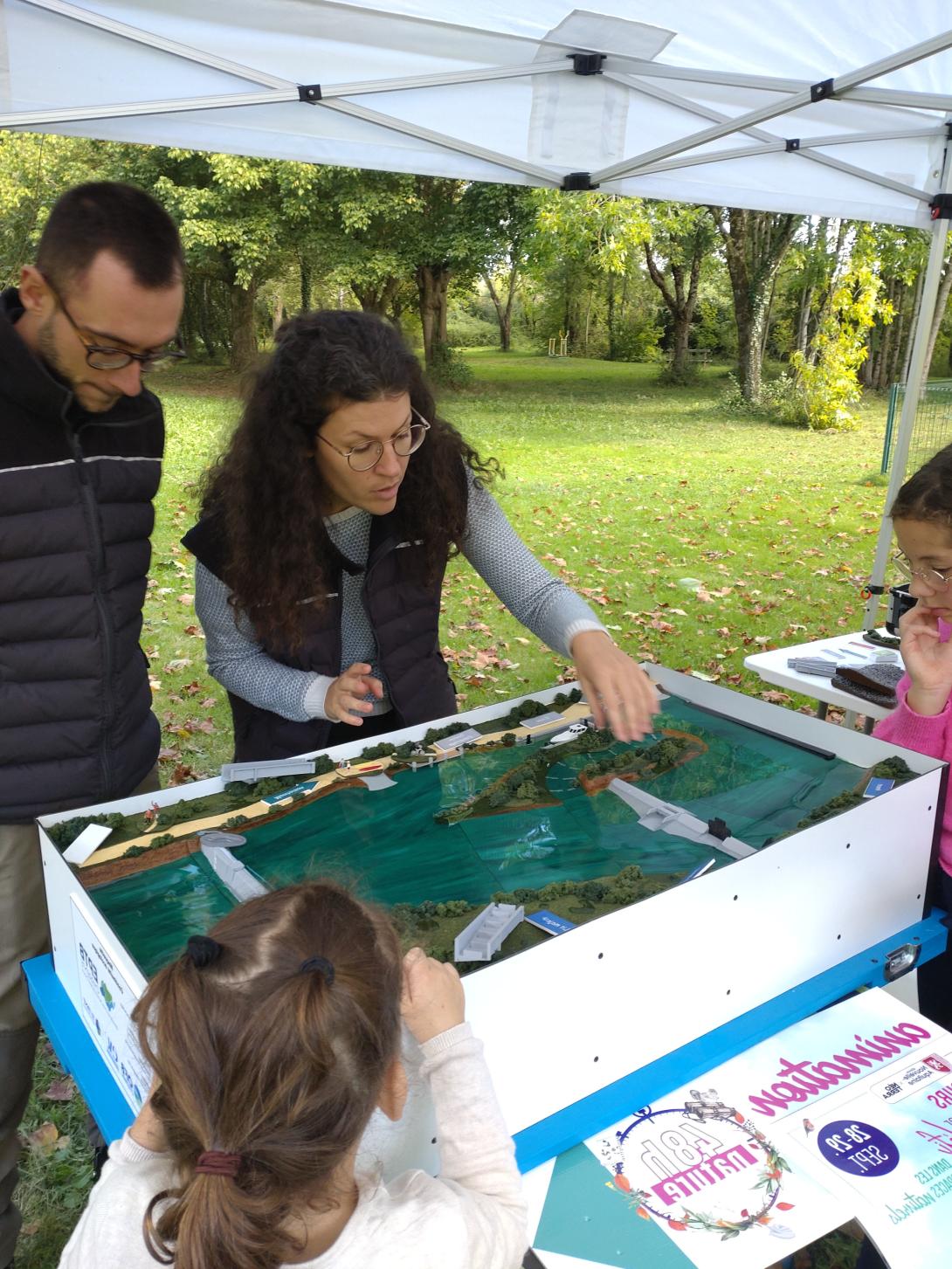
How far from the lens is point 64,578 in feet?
4.93

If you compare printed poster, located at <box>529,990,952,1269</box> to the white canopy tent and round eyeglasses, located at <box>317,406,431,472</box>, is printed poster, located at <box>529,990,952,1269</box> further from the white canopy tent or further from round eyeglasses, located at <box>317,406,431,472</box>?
the white canopy tent

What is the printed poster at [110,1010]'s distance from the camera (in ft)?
3.55

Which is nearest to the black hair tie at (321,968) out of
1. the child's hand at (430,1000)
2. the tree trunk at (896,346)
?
the child's hand at (430,1000)

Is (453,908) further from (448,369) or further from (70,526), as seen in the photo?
(448,369)

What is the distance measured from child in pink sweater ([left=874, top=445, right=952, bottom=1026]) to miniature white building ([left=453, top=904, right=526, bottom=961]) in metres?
0.94

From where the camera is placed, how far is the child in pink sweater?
5.80 ft

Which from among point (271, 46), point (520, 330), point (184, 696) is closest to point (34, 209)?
point (184, 696)

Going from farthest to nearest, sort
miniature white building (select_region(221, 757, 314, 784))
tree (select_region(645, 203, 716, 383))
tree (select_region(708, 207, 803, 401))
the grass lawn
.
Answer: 1. tree (select_region(645, 203, 716, 383))
2. tree (select_region(708, 207, 803, 401))
3. the grass lawn
4. miniature white building (select_region(221, 757, 314, 784))

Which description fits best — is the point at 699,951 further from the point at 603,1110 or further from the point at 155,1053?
the point at 155,1053

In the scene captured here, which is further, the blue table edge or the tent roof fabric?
the tent roof fabric

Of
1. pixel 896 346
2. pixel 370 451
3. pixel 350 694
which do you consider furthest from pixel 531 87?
pixel 896 346

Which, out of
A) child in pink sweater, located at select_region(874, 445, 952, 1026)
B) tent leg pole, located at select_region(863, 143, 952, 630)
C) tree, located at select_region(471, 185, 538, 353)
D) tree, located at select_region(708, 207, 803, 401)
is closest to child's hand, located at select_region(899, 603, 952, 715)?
child in pink sweater, located at select_region(874, 445, 952, 1026)

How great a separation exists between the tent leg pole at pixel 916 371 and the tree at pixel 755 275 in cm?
1214

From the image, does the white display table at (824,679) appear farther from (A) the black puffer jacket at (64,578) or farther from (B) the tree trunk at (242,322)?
(B) the tree trunk at (242,322)
